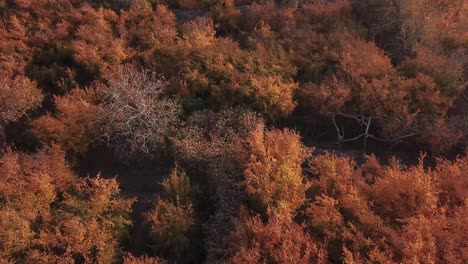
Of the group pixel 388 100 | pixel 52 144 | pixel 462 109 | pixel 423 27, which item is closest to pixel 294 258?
pixel 388 100

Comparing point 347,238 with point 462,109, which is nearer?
point 347,238

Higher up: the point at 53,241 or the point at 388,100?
the point at 388,100

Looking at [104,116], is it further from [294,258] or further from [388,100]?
[388,100]

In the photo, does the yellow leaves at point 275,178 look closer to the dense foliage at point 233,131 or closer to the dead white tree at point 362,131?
the dense foliage at point 233,131

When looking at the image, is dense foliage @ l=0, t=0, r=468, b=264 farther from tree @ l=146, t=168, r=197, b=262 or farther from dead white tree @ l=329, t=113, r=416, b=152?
dead white tree @ l=329, t=113, r=416, b=152

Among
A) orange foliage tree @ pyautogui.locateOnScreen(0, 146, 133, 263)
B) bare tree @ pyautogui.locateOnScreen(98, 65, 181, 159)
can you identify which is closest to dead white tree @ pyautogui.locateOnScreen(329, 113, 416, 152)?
bare tree @ pyautogui.locateOnScreen(98, 65, 181, 159)

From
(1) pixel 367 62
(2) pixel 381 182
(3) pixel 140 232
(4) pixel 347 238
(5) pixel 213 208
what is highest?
(1) pixel 367 62
